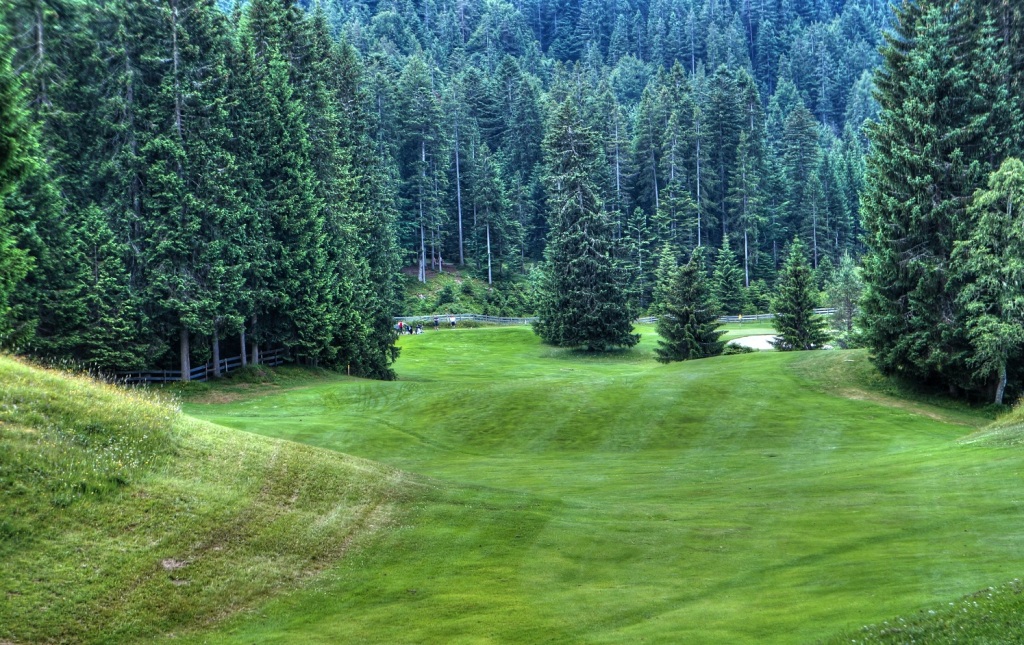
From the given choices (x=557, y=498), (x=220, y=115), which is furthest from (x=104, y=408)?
(x=220, y=115)

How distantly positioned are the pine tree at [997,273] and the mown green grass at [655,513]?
347cm

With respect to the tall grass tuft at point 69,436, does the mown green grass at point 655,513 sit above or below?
below

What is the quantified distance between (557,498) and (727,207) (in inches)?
4286

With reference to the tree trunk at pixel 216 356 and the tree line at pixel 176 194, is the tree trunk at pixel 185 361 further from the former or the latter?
the tree trunk at pixel 216 356

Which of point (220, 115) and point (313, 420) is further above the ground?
point (220, 115)

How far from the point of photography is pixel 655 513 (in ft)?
75.5

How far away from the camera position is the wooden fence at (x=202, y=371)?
1896 inches

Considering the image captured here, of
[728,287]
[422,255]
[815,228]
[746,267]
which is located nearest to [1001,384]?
[728,287]

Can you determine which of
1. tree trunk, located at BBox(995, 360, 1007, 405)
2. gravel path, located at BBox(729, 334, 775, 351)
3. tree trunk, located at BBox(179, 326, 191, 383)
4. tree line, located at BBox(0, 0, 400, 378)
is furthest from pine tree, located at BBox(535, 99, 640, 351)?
tree trunk, located at BBox(995, 360, 1007, 405)

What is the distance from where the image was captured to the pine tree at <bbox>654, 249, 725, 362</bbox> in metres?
65.1

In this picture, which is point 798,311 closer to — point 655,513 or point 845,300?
point 845,300

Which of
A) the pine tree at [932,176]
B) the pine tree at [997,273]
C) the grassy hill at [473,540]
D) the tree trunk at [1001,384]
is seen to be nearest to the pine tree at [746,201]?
the pine tree at [932,176]

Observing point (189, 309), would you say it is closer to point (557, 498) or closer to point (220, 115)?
point (220, 115)

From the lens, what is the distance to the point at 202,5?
161 feet
